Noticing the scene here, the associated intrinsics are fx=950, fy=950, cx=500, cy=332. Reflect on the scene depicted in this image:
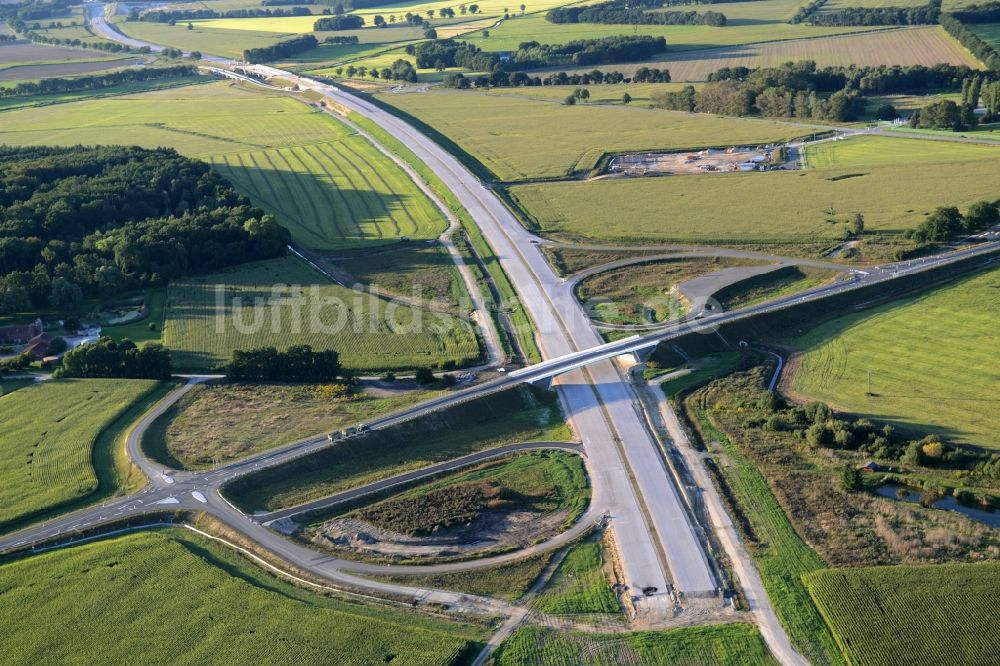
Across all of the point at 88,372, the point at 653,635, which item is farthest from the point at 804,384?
the point at 88,372

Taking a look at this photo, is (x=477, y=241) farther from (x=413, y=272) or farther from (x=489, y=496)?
(x=489, y=496)

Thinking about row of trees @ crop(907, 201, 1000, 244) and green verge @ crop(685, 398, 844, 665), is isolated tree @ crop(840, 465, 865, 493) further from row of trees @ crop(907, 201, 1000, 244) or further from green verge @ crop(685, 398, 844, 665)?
row of trees @ crop(907, 201, 1000, 244)

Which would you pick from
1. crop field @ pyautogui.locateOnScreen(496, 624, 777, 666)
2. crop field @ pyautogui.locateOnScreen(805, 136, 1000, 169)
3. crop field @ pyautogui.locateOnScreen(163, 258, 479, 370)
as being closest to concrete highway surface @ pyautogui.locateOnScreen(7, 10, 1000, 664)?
crop field @ pyautogui.locateOnScreen(496, 624, 777, 666)

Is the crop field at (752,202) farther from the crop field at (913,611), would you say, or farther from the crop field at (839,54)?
the crop field at (839,54)

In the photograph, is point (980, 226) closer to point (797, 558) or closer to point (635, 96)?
point (797, 558)

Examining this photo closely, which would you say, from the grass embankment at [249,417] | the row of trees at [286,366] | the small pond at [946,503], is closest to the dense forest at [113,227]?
the row of trees at [286,366]

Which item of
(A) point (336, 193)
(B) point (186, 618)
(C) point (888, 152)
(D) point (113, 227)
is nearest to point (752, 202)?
(C) point (888, 152)
